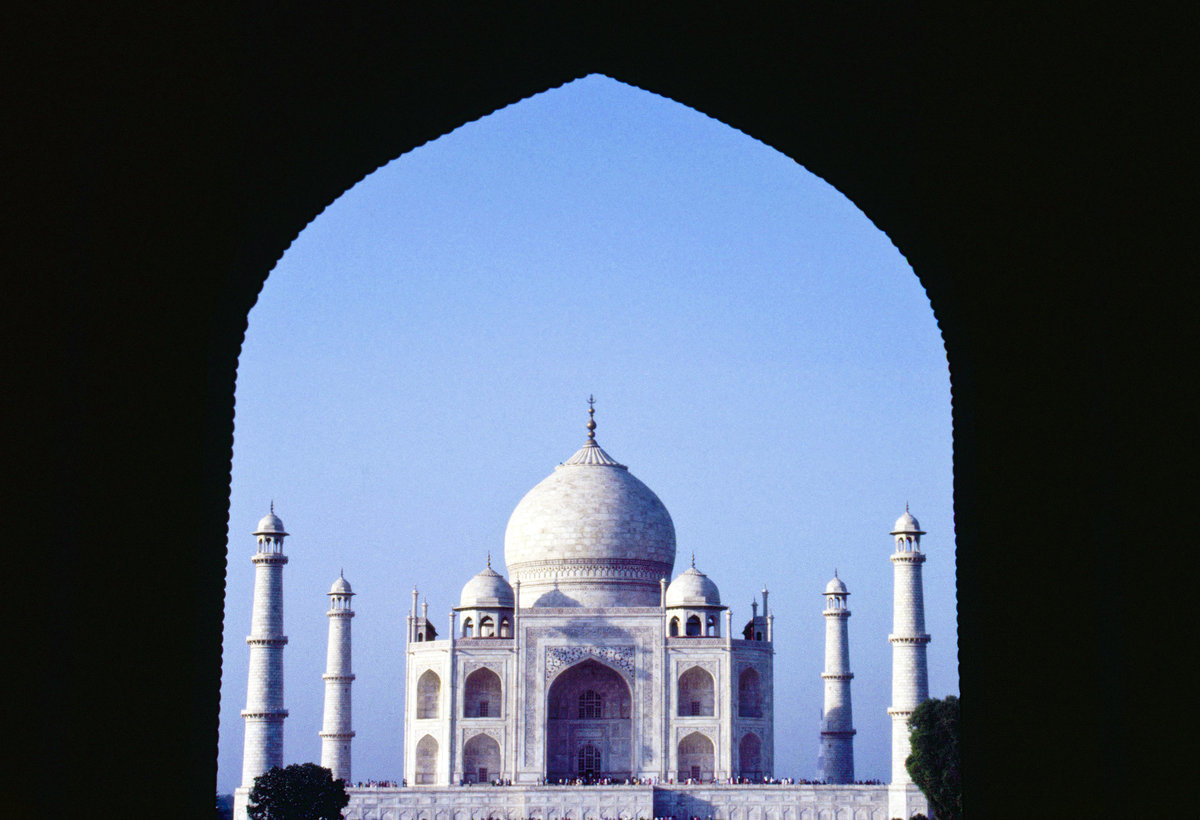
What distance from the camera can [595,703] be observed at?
1271 inches

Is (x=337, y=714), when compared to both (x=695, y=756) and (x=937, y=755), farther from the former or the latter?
(x=937, y=755)

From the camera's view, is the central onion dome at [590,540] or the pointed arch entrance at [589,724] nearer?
the pointed arch entrance at [589,724]

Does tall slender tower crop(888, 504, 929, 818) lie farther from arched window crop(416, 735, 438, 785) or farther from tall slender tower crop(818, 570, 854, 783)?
arched window crop(416, 735, 438, 785)

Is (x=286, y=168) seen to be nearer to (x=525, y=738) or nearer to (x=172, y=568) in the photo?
(x=172, y=568)

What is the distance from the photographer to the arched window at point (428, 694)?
32344 millimetres

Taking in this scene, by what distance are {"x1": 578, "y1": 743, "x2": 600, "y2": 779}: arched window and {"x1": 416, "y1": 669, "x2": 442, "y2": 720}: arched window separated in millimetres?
3053

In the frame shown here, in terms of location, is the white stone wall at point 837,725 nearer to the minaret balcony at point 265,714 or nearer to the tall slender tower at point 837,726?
the tall slender tower at point 837,726

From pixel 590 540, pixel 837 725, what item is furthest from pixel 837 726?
pixel 590 540

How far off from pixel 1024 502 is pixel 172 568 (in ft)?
11.5

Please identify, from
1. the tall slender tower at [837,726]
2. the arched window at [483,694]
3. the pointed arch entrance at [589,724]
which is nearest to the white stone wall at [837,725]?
the tall slender tower at [837,726]

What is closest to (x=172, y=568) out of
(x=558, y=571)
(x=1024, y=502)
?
(x=1024, y=502)

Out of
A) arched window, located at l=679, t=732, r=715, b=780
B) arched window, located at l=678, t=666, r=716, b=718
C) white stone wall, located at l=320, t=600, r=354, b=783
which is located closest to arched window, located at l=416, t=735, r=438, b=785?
white stone wall, located at l=320, t=600, r=354, b=783

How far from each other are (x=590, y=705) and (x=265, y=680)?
21.1ft

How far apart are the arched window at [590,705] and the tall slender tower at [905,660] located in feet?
19.3
